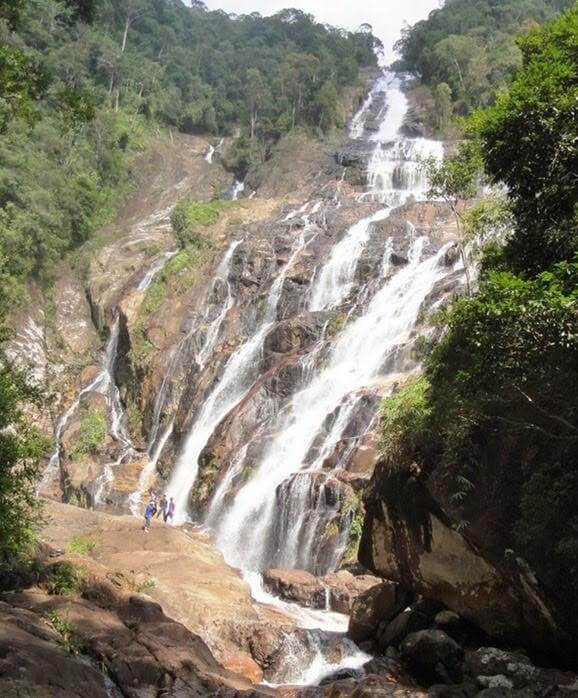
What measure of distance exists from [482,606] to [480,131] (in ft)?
26.3

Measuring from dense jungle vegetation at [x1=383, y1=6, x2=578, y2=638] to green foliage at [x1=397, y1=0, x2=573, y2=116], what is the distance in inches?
1718

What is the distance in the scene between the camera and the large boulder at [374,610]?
13492 mm

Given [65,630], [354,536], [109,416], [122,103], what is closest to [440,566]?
[354,536]

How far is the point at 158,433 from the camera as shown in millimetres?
30828

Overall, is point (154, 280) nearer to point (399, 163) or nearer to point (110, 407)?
point (110, 407)

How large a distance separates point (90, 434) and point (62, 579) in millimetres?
20331

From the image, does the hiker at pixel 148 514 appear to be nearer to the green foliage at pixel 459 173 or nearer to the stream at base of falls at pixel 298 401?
the stream at base of falls at pixel 298 401

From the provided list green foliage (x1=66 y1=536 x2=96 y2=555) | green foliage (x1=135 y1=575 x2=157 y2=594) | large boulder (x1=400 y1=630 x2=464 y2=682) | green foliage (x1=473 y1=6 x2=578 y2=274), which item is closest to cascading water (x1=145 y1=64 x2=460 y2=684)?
large boulder (x1=400 y1=630 x2=464 y2=682)

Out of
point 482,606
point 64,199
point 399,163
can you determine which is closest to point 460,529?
point 482,606

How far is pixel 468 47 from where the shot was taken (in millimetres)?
59969

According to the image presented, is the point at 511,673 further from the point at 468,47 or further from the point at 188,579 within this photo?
the point at 468,47

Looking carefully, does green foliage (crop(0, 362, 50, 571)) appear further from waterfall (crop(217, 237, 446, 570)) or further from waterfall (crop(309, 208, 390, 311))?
waterfall (crop(309, 208, 390, 311))

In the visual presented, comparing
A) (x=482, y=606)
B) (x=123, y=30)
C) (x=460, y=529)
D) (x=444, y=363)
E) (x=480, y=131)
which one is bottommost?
(x=482, y=606)

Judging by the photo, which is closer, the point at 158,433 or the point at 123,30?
the point at 158,433
